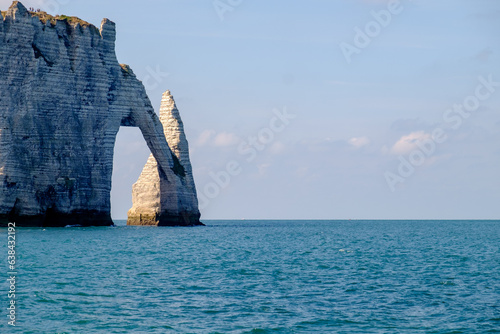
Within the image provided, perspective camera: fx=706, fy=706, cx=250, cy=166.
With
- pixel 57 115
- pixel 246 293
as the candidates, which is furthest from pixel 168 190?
pixel 246 293

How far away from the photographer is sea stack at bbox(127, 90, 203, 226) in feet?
297

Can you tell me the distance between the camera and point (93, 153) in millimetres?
81312

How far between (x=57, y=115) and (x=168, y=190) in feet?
60.8

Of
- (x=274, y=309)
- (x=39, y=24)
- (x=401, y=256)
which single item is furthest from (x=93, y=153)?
(x=274, y=309)

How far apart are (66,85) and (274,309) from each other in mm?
58120

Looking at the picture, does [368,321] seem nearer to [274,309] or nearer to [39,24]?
[274,309]

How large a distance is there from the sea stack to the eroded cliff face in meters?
8.09

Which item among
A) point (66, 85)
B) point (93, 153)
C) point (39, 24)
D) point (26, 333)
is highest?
point (39, 24)

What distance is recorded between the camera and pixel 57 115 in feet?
255

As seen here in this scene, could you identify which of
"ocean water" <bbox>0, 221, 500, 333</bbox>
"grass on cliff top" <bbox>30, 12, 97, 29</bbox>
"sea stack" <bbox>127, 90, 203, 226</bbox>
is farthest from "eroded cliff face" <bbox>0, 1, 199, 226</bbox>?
"ocean water" <bbox>0, 221, 500, 333</bbox>

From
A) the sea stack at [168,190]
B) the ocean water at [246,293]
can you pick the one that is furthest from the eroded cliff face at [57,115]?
the ocean water at [246,293]

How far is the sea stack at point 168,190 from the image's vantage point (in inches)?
3563

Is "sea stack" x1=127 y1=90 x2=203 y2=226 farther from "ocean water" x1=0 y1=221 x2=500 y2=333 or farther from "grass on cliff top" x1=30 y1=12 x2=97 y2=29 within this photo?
"ocean water" x1=0 y1=221 x2=500 y2=333

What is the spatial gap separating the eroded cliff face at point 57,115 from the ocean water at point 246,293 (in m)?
24.5
